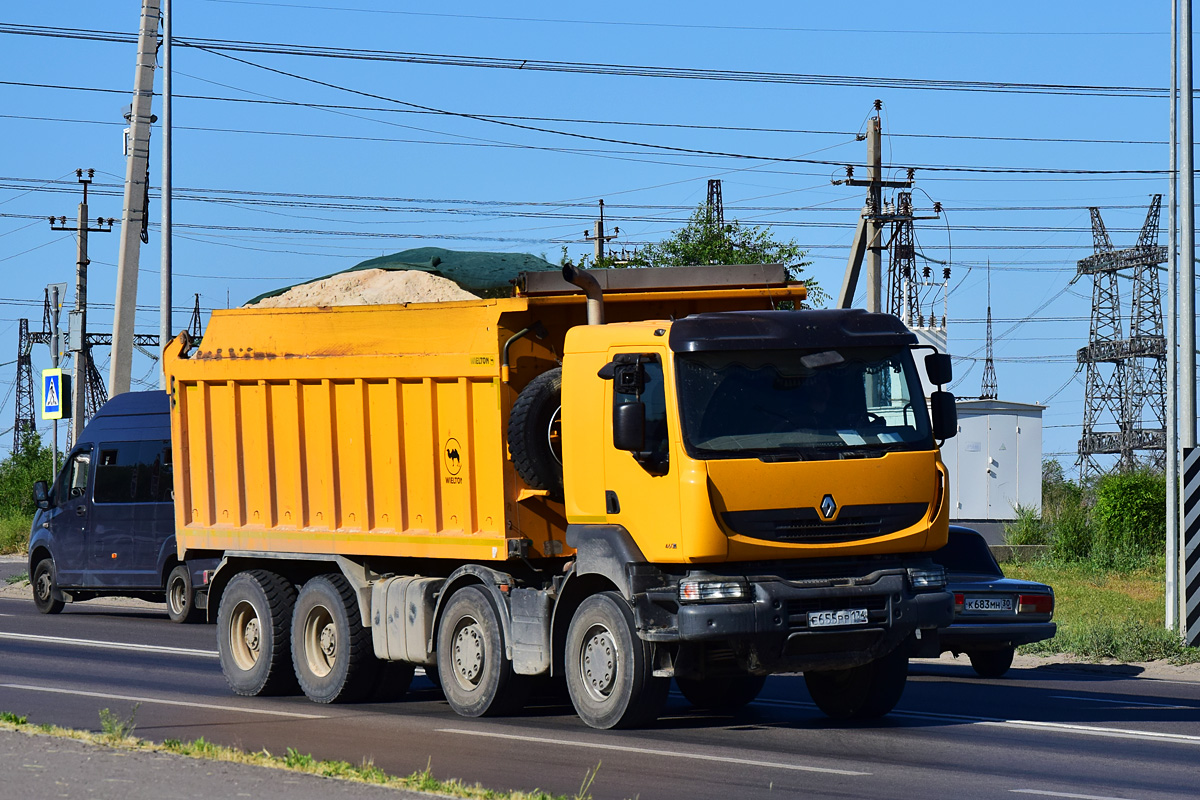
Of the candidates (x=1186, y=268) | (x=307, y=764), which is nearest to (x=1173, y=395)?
(x=1186, y=268)

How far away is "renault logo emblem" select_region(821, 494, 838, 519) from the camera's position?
436 inches

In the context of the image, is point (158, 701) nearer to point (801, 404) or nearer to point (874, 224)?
point (801, 404)

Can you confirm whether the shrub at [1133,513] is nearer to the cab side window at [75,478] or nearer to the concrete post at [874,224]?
the concrete post at [874,224]

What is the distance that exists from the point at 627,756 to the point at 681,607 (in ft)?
3.42

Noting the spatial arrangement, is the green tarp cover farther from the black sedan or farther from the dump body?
the black sedan

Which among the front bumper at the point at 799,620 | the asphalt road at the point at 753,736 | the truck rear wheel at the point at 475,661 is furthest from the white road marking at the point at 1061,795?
the truck rear wheel at the point at 475,661

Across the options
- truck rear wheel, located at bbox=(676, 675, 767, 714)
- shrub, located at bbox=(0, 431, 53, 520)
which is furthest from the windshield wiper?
shrub, located at bbox=(0, 431, 53, 520)

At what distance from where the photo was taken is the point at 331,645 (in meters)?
14.0

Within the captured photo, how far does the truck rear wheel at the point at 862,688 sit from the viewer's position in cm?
1238

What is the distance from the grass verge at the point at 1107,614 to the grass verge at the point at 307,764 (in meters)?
9.78

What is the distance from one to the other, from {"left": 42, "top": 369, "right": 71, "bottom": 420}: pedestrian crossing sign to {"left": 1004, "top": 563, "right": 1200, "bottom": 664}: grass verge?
59.0ft

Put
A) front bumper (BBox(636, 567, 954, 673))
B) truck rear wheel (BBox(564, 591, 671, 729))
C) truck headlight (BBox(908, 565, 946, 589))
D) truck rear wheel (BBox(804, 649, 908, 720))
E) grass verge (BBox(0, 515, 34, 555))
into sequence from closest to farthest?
front bumper (BBox(636, 567, 954, 673)), truck rear wheel (BBox(564, 591, 671, 729)), truck headlight (BBox(908, 565, 946, 589)), truck rear wheel (BBox(804, 649, 908, 720)), grass verge (BBox(0, 515, 34, 555))

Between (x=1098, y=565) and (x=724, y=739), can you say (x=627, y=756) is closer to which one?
(x=724, y=739)

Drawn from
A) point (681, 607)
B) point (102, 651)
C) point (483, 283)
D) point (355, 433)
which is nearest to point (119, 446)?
point (102, 651)
